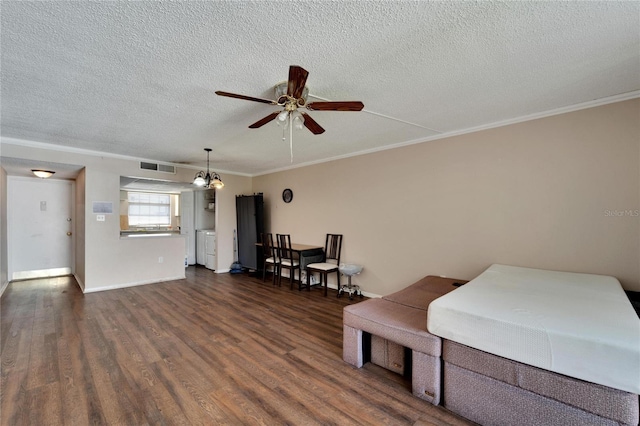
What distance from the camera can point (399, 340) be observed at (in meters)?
2.03

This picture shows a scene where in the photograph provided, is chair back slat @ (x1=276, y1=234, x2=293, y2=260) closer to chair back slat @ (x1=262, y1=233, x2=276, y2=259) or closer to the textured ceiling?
chair back slat @ (x1=262, y1=233, x2=276, y2=259)

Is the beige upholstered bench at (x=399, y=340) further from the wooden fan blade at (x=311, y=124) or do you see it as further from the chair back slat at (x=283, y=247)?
the chair back slat at (x=283, y=247)

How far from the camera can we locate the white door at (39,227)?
5.36 meters

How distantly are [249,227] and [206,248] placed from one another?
153 cm

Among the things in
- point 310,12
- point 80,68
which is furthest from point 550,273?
point 80,68

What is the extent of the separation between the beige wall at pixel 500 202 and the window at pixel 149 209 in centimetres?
546

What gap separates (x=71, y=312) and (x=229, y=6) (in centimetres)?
447

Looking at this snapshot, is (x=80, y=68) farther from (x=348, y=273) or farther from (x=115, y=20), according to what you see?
(x=348, y=273)

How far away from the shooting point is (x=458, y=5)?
1438 millimetres

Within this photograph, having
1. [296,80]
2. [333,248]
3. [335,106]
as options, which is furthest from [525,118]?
[333,248]

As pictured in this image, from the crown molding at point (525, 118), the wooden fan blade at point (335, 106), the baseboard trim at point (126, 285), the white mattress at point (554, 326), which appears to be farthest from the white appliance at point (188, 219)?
the white mattress at point (554, 326)

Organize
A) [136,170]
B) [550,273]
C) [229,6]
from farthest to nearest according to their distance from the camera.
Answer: [136,170]
[550,273]
[229,6]

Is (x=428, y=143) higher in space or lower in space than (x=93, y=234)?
higher

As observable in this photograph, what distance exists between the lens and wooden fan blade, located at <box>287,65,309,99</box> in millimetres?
1684
